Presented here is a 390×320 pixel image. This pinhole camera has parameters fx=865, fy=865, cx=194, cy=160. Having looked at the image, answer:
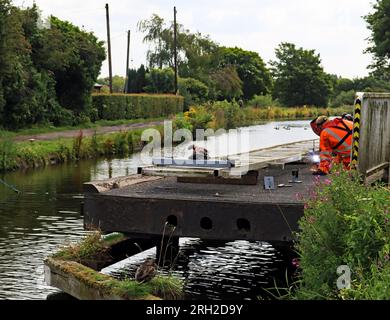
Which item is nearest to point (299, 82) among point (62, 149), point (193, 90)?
point (193, 90)

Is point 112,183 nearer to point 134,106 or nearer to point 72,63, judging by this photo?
point 72,63

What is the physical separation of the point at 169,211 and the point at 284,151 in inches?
240

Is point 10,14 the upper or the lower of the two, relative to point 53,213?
upper

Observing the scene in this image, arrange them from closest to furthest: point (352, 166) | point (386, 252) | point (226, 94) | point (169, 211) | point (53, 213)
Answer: point (386, 252) < point (169, 211) < point (352, 166) < point (53, 213) < point (226, 94)

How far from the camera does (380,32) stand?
253 feet

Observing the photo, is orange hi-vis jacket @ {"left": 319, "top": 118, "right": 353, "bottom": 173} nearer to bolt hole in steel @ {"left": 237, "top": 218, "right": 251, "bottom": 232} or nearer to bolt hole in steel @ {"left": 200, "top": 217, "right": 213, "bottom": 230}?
bolt hole in steel @ {"left": 237, "top": 218, "right": 251, "bottom": 232}

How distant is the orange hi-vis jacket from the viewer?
1225 centimetres

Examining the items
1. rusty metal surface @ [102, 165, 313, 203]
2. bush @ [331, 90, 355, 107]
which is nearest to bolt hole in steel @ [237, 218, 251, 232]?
rusty metal surface @ [102, 165, 313, 203]

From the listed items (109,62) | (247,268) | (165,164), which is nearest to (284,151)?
(247,268)

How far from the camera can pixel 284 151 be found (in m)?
16.0

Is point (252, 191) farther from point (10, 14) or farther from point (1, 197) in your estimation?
point (10, 14)

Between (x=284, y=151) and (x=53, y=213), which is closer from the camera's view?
(x=284, y=151)
